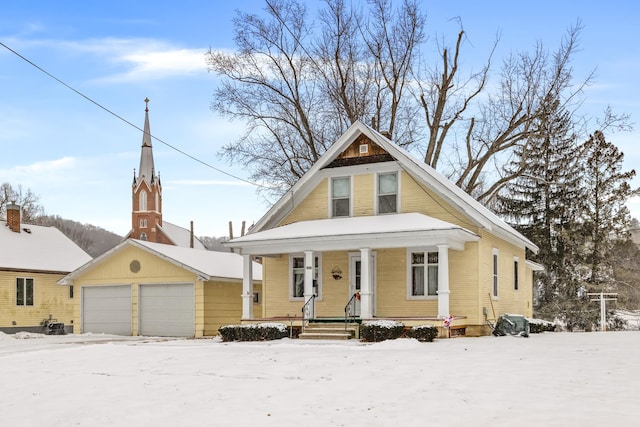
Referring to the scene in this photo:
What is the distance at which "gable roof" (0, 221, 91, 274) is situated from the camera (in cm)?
3556

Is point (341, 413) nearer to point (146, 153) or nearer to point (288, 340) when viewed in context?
point (288, 340)

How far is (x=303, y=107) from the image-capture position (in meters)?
38.9

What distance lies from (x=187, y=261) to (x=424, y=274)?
10085mm

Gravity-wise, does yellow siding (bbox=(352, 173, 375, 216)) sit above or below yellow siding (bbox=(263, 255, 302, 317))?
above

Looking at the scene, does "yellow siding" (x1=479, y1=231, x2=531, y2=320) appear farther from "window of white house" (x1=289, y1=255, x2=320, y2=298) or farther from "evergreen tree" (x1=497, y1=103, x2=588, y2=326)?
"evergreen tree" (x1=497, y1=103, x2=588, y2=326)

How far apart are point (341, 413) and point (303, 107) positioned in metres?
29.4

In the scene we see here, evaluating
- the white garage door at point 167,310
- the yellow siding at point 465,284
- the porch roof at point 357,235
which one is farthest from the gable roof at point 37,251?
the yellow siding at point 465,284

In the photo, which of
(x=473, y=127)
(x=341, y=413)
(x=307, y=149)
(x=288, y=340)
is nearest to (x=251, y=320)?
(x=288, y=340)

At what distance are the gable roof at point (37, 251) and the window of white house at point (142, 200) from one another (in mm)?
34279

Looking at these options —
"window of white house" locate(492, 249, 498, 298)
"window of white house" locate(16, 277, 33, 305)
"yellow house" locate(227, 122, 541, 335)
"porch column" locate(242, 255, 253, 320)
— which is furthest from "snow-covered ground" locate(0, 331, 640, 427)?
"window of white house" locate(16, 277, 33, 305)

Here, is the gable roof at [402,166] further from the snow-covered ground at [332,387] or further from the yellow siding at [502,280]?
the snow-covered ground at [332,387]

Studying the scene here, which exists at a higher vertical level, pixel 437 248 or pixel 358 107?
pixel 358 107

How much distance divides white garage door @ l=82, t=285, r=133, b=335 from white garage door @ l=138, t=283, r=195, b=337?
30.5 inches

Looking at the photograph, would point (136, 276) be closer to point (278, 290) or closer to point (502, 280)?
point (278, 290)
